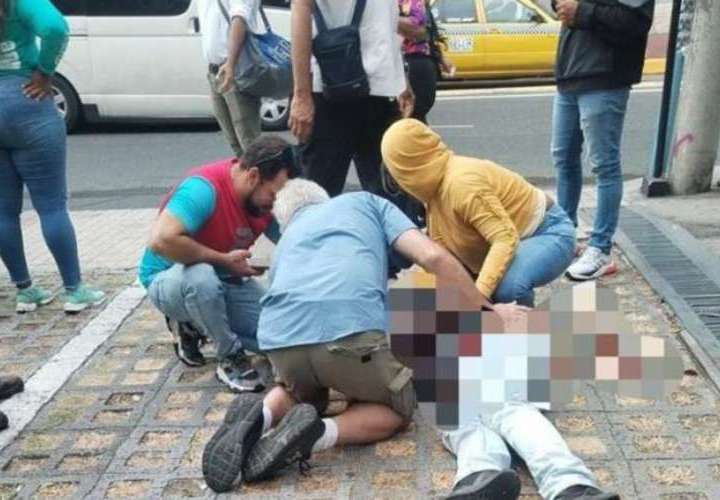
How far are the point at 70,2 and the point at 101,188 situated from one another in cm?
317

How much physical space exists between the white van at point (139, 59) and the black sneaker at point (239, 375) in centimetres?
682

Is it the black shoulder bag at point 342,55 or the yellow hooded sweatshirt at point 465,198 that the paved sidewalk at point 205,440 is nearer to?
the yellow hooded sweatshirt at point 465,198

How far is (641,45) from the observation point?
181 inches

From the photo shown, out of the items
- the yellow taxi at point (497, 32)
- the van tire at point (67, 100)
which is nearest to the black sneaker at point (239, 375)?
the van tire at point (67, 100)

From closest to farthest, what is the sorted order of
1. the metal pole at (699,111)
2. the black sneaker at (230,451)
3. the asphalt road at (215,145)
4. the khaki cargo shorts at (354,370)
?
the black sneaker at (230,451) < the khaki cargo shorts at (354,370) < the metal pole at (699,111) < the asphalt road at (215,145)

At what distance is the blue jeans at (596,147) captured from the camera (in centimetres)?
460

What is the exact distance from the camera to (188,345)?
409 cm

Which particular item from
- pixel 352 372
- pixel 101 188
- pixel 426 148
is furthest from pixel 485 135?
pixel 352 372

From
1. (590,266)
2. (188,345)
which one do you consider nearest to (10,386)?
(188,345)

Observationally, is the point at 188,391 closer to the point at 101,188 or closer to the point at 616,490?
the point at 616,490

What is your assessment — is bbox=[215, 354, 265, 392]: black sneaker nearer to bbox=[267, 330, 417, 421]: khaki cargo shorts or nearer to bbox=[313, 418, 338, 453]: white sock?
bbox=[267, 330, 417, 421]: khaki cargo shorts

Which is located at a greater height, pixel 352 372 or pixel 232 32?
pixel 232 32

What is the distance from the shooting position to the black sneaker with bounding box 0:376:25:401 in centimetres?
382

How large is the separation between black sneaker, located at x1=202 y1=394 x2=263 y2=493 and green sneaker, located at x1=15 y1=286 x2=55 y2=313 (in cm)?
212
